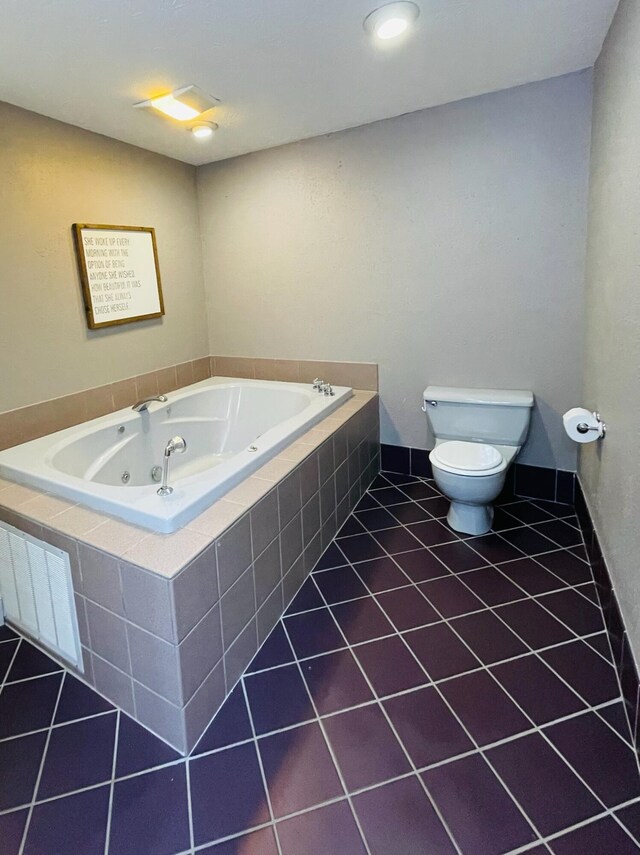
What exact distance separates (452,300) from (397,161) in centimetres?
83

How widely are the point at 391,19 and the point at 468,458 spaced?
71.9 inches

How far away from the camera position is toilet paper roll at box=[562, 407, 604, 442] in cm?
175

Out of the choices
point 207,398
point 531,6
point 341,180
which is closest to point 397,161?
point 341,180

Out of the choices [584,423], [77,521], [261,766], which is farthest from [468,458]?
[77,521]

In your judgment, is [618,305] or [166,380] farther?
[166,380]

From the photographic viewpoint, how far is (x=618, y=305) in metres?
1.55

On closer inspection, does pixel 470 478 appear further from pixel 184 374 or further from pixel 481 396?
pixel 184 374

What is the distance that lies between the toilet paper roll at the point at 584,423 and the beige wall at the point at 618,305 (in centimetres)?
5

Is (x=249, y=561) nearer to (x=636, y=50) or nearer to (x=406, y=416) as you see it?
(x=406, y=416)

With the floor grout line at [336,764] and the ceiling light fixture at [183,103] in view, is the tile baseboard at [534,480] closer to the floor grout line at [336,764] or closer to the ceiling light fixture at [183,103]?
the floor grout line at [336,764]

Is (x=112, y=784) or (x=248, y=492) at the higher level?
(x=248, y=492)

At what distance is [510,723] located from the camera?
1380 mm

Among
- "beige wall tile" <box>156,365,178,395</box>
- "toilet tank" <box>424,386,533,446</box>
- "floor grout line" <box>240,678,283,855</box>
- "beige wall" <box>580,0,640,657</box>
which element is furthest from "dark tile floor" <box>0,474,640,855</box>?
"beige wall tile" <box>156,365,178,395</box>

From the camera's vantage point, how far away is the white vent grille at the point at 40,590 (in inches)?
59.6
